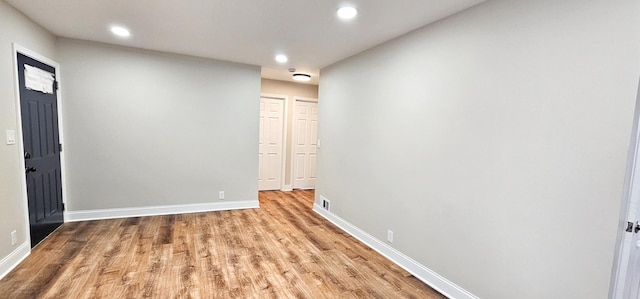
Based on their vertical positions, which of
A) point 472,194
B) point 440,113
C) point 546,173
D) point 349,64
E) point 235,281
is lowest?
point 235,281

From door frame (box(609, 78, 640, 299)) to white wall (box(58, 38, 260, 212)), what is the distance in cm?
417

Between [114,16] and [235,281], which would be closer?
[235,281]

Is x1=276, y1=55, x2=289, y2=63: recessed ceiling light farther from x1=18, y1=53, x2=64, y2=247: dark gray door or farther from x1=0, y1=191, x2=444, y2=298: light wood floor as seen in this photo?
x1=18, y1=53, x2=64, y2=247: dark gray door

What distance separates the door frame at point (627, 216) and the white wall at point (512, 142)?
4 centimetres

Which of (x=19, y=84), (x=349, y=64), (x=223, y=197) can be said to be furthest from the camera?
(x=223, y=197)

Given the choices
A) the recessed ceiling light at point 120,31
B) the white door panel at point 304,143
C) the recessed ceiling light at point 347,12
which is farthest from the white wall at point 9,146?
the white door panel at point 304,143

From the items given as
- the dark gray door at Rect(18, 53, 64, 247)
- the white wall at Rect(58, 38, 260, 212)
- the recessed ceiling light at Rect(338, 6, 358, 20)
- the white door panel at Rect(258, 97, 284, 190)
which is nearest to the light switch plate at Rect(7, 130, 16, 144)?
the dark gray door at Rect(18, 53, 64, 247)

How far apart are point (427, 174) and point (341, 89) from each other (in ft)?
6.28

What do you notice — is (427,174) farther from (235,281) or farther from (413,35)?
(235,281)

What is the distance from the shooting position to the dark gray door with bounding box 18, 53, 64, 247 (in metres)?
2.81

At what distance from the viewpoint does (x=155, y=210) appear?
4.17 m

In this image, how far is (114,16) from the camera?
2680mm

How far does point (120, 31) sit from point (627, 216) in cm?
448

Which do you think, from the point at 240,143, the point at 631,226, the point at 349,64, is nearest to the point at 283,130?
the point at 240,143
